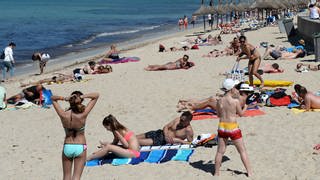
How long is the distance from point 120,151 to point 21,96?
5.53 meters

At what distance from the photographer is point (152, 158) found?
7.49m

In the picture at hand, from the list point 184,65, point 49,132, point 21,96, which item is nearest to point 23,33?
point 184,65

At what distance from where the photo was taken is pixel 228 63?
1700 cm

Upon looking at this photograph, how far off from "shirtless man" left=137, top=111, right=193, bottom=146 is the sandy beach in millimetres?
372

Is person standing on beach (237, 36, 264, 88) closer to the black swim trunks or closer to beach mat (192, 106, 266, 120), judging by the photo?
beach mat (192, 106, 266, 120)

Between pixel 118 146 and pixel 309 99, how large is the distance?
3.92 metres

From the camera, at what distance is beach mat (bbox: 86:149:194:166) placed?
7.42 m

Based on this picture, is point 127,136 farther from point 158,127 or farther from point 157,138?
point 158,127

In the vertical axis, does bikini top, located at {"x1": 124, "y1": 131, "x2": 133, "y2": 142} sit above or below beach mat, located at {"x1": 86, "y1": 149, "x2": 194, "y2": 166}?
above

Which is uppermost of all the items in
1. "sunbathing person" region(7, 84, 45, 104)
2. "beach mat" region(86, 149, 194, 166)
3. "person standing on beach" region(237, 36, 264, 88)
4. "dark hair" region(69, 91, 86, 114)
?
"dark hair" region(69, 91, 86, 114)

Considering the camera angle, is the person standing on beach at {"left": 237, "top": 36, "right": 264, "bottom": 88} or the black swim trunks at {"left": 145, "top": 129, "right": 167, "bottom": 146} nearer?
the black swim trunks at {"left": 145, "top": 129, "right": 167, "bottom": 146}

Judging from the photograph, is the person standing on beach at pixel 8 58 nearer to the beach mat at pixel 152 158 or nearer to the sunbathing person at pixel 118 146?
the sunbathing person at pixel 118 146

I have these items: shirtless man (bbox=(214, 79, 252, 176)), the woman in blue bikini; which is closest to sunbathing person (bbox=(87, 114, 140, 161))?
shirtless man (bbox=(214, 79, 252, 176))

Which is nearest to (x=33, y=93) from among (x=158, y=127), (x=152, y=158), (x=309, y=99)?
(x=158, y=127)
